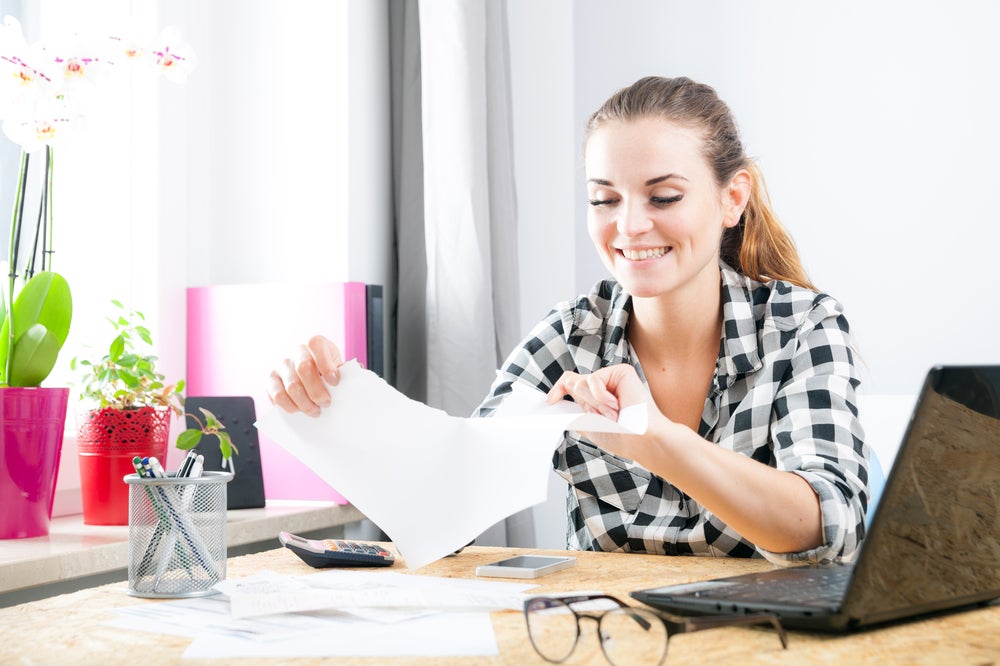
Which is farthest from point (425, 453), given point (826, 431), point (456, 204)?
point (456, 204)

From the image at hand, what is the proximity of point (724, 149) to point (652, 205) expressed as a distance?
0.58 feet

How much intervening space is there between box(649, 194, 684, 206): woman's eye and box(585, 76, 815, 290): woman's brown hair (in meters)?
0.10

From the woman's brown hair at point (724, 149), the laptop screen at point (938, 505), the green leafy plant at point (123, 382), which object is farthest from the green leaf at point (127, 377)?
the laptop screen at point (938, 505)

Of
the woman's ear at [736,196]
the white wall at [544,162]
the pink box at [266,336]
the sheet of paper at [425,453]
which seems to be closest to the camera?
the sheet of paper at [425,453]

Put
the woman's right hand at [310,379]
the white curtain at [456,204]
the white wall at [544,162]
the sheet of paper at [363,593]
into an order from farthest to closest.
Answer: the white wall at [544,162] < the white curtain at [456,204] < the woman's right hand at [310,379] < the sheet of paper at [363,593]

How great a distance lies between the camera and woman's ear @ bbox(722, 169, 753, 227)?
1.44m

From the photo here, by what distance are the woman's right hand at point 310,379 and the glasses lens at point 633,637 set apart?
399mm

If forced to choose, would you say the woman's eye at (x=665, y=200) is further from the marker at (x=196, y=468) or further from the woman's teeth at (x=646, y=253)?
the marker at (x=196, y=468)

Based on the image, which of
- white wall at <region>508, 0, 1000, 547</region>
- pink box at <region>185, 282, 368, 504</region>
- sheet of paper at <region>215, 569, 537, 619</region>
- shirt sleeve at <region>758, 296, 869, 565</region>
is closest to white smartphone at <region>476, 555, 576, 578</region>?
sheet of paper at <region>215, 569, 537, 619</region>

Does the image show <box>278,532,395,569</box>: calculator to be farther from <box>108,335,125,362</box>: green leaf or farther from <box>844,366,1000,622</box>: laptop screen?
<box>108,335,125,362</box>: green leaf

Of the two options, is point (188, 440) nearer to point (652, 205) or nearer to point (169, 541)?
point (169, 541)

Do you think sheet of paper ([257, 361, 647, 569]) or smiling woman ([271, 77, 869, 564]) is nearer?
sheet of paper ([257, 361, 647, 569])

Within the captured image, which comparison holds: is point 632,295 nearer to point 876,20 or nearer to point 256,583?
point 256,583

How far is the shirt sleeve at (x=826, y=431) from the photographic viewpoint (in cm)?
104
